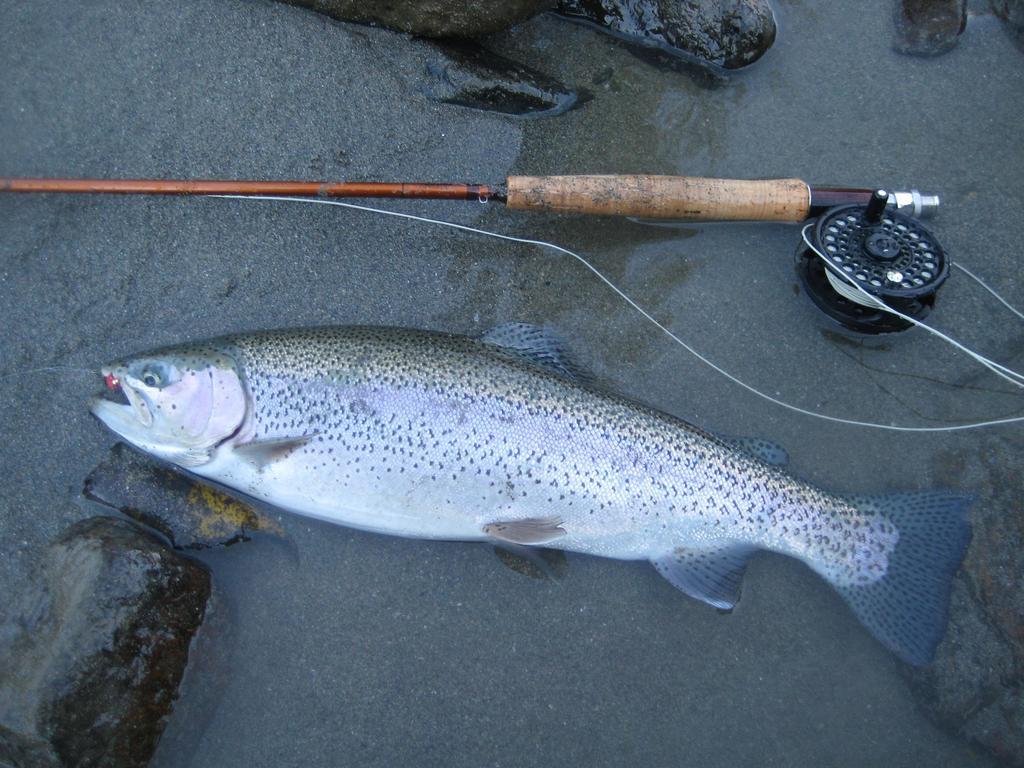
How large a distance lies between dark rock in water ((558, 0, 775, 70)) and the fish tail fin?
2.13 m

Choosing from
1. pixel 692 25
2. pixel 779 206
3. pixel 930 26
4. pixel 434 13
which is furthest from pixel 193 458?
pixel 930 26

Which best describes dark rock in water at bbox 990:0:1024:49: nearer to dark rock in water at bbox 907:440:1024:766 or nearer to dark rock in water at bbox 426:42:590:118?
dark rock in water at bbox 426:42:590:118

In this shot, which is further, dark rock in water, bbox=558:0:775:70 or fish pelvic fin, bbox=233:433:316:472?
dark rock in water, bbox=558:0:775:70

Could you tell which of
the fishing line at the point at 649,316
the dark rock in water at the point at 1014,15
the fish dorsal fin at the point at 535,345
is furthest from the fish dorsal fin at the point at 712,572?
the dark rock in water at the point at 1014,15

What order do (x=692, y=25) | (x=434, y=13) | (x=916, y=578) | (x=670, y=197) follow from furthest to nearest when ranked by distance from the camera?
1. (x=692, y=25)
2. (x=434, y=13)
3. (x=670, y=197)
4. (x=916, y=578)

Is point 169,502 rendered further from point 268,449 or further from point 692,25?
point 692,25

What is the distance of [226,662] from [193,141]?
221 centimetres

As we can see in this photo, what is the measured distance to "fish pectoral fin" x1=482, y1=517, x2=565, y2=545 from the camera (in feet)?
9.04

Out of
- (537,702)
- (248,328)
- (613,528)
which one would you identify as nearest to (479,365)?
(613,528)

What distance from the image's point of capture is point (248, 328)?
313cm

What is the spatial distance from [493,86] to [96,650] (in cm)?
276

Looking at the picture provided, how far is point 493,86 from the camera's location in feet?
10.8

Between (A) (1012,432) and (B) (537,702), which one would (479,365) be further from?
(A) (1012,432)

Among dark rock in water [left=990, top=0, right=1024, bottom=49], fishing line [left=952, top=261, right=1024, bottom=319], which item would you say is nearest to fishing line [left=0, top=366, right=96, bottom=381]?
fishing line [left=952, top=261, right=1024, bottom=319]
